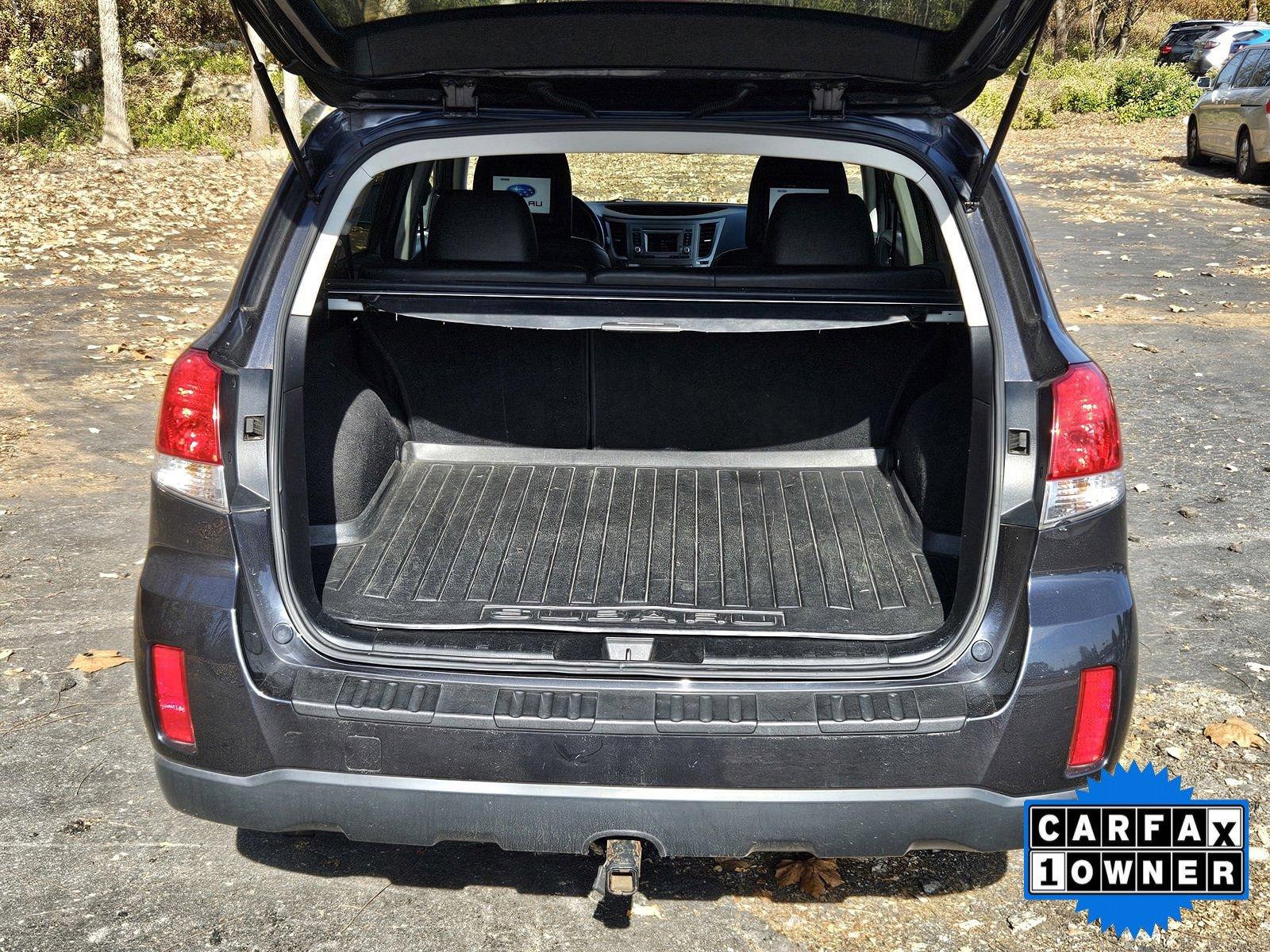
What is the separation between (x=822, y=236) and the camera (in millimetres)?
3492

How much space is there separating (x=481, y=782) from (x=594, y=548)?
3.03 ft

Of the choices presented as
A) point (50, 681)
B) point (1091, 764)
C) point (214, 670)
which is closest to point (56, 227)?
point (50, 681)

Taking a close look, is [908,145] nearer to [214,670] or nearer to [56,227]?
[214,670]

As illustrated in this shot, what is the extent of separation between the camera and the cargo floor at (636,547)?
2.62 m

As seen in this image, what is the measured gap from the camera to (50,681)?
3.59m

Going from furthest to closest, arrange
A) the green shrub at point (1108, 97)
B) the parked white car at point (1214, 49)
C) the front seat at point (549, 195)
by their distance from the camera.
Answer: the parked white car at point (1214, 49), the green shrub at point (1108, 97), the front seat at point (549, 195)

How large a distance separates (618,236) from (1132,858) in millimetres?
4282

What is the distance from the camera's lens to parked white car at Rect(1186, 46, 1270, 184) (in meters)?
15.0

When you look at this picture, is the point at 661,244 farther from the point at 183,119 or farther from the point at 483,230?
the point at 183,119

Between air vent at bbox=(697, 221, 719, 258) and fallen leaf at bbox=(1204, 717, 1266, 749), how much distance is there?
Result: 11.3ft

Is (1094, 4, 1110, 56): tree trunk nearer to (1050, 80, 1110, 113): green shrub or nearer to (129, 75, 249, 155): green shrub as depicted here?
(1050, 80, 1110, 113): green shrub

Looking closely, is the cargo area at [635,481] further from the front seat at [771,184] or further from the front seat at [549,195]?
the front seat at [549,195]

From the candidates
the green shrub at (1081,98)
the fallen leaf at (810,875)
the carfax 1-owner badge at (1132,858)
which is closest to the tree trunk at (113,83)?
the fallen leaf at (810,875)

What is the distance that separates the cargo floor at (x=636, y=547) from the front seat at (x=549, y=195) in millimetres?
1355
